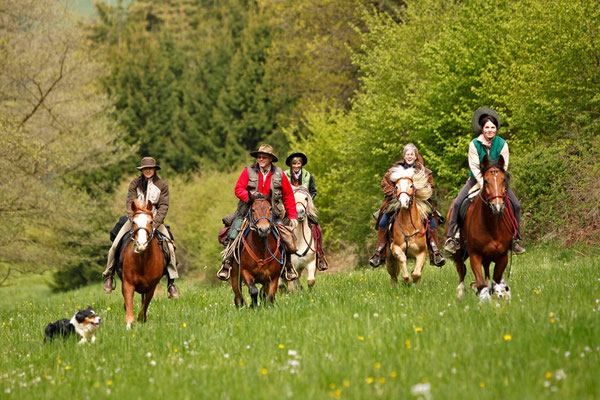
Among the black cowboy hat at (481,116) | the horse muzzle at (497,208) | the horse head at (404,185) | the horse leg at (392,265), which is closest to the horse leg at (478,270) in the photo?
the horse muzzle at (497,208)

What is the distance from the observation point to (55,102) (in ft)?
93.3

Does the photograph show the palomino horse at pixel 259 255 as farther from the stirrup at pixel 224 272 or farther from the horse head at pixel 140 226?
the horse head at pixel 140 226

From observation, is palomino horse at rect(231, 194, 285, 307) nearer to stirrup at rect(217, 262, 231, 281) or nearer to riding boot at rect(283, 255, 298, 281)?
stirrup at rect(217, 262, 231, 281)

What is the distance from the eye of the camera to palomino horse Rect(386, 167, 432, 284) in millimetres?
11547

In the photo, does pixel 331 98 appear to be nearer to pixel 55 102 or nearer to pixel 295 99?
pixel 295 99

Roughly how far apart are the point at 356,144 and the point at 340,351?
25180 mm

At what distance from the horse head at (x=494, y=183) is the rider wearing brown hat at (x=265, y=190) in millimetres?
3356

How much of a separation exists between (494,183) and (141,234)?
5248 millimetres

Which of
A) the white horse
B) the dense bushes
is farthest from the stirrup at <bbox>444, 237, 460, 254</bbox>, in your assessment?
the dense bushes

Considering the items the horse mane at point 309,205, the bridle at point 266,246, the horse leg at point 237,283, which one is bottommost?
the horse leg at point 237,283

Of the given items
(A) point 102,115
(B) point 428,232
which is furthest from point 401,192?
(A) point 102,115

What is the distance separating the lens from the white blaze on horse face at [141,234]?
9.74 metres

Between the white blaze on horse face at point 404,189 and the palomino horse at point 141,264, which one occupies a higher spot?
the white blaze on horse face at point 404,189

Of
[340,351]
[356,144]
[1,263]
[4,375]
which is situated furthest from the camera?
[356,144]
